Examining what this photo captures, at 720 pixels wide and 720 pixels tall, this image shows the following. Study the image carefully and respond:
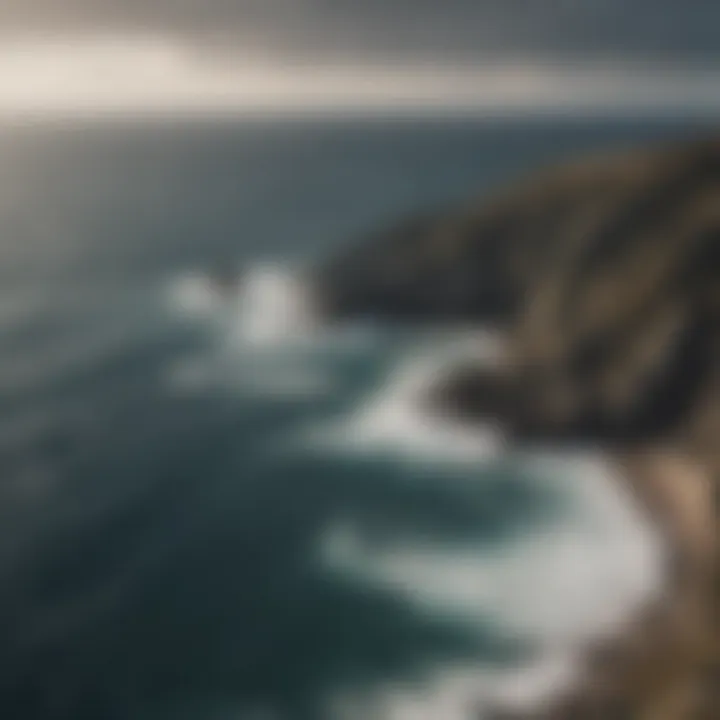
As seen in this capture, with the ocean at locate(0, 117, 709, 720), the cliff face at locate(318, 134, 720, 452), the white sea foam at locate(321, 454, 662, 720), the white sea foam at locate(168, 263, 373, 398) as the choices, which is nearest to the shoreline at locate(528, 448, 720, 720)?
the white sea foam at locate(321, 454, 662, 720)

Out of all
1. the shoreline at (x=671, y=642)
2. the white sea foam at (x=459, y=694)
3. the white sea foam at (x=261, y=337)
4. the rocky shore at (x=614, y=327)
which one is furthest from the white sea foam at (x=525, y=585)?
the white sea foam at (x=261, y=337)

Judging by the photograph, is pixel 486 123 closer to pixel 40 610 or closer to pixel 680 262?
pixel 680 262

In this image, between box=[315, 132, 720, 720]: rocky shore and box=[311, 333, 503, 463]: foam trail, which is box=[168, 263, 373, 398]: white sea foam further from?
box=[311, 333, 503, 463]: foam trail

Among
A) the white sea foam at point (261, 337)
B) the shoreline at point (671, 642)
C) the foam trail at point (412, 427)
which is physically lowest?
the shoreline at point (671, 642)

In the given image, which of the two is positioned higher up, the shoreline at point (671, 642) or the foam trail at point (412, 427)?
the foam trail at point (412, 427)

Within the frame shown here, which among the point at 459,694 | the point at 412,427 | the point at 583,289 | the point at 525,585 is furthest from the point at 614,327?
the point at 459,694

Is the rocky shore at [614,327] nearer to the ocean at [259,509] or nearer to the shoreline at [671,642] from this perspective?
the shoreline at [671,642]
